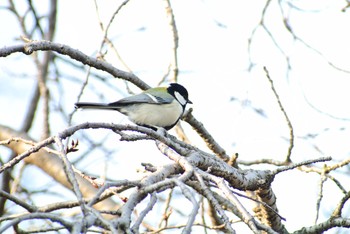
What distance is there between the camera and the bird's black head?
17.3 feet

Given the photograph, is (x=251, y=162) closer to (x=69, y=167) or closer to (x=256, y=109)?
(x=256, y=109)

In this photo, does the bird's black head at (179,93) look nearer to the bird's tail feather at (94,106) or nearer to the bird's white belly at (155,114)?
the bird's white belly at (155,114)

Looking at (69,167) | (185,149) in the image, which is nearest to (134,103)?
(185,149)

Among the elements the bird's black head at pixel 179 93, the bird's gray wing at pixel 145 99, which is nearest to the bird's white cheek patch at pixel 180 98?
the bird's black head at pixel 179 93

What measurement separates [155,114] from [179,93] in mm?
619

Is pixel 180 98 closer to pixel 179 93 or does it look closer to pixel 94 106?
pixel 179 93

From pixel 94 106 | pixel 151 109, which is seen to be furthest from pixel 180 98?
pixel 94 106

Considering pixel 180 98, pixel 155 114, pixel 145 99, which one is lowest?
pixel 155 114

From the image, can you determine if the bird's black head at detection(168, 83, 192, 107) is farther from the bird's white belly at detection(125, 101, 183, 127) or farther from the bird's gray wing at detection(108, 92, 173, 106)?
the bird's white belly at detection(125, 101, 183, 127)

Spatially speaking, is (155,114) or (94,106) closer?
(94,106)

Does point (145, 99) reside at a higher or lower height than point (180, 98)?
lower

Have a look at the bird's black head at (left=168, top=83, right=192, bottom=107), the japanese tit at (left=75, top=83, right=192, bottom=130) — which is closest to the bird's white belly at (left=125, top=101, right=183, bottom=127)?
the japanese tit at (left=75, top=83, right=192, bottom=130)

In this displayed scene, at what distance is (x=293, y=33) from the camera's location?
486cm

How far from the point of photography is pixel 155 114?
4875mm
